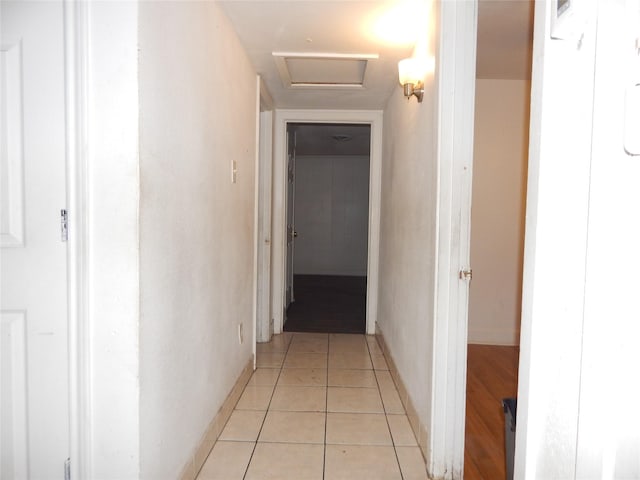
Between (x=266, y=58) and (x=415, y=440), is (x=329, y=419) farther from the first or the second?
(x=266, y=58)

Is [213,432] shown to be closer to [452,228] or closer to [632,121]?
[452,228]

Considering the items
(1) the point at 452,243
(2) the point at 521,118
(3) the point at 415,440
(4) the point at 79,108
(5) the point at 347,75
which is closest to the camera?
(4) the point at 79,108

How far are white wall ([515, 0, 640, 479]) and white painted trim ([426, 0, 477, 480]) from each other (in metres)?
1.06

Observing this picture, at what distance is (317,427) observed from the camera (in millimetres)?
2373

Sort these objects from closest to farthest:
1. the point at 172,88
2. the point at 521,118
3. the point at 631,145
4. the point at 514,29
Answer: the point at 631,145
the point at 172,88
the point at 514,29
the point at 521,118

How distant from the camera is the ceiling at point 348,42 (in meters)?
2.21

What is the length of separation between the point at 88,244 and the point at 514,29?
278cm

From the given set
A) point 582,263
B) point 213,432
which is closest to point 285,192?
point 213,432

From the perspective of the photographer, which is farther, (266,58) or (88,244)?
(266,58)

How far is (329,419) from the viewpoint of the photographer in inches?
97.3

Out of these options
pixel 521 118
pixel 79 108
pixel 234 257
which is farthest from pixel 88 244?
pixel 521 118

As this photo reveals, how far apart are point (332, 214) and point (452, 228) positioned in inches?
269

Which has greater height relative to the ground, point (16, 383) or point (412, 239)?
point (412, 239)

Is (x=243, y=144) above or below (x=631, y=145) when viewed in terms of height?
above
